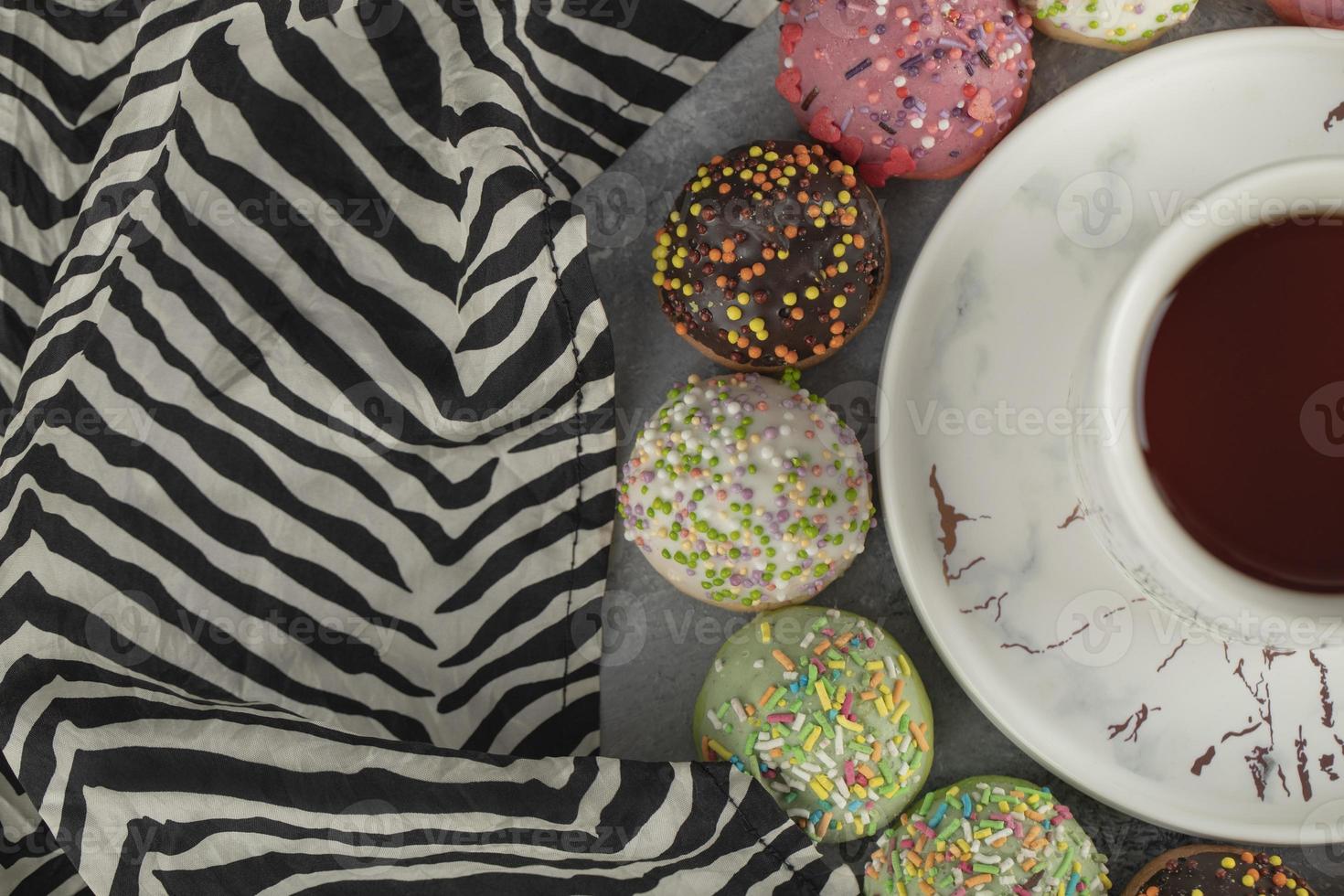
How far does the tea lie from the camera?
94cm

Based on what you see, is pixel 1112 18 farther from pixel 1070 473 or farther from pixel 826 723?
pixel 826 723

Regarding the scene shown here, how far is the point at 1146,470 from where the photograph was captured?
905 millimetres

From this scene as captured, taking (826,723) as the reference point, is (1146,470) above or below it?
above

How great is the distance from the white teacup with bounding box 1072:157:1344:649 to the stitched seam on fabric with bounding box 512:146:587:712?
541 mm

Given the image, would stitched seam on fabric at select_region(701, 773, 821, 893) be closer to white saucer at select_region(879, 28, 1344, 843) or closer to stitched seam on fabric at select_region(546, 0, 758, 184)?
white saucer at select_region(879, 28, 1344, 843)

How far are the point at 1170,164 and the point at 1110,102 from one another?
78 millimetres

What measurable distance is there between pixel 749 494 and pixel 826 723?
0.24 metres

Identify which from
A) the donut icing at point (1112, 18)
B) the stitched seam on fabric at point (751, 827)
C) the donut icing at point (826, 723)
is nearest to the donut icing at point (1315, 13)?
the donut icing at point (1112, 18)

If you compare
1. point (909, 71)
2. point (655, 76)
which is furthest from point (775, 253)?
point (655, 76)

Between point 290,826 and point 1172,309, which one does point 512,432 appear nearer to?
point 290,826

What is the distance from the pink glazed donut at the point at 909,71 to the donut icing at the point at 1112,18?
3 cm

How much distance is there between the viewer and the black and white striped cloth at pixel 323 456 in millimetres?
1092

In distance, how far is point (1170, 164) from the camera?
1.01 m

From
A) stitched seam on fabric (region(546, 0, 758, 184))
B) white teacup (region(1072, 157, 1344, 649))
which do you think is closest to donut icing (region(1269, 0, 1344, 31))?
white teacup (region(1072, 157, 1344, 649))
